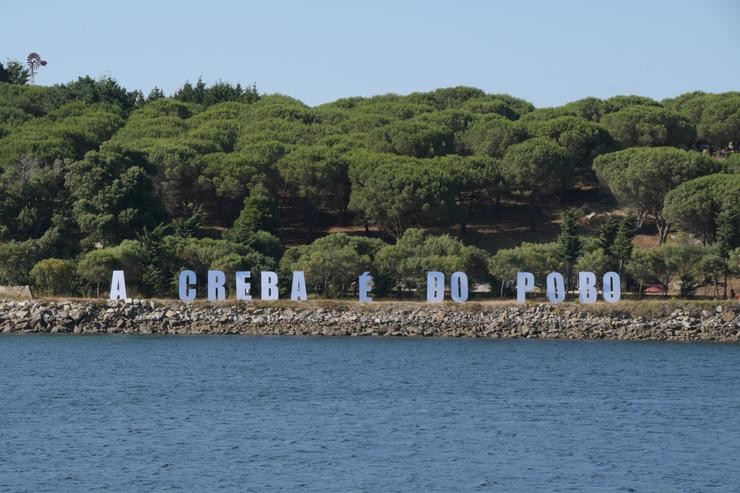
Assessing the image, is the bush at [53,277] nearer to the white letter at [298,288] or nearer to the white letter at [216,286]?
the white letter at [216,286]

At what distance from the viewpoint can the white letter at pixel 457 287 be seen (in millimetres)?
70438

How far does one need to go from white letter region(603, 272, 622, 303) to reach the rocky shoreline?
3.27 feet

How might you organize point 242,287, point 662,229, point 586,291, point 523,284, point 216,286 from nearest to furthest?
point 586,291, point 523,284, point 216,286, point 242,287, point 662,229

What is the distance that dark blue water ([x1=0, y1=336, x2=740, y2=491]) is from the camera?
34.1 m

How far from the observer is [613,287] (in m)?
69.5

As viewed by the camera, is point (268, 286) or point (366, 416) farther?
point (268, 286)

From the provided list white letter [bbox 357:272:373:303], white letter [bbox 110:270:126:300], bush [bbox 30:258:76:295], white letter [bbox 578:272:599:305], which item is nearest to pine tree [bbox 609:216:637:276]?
white letter [bbox 578:272:599:305]

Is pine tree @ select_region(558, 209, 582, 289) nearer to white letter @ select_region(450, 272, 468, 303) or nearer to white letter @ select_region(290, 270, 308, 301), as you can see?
white letter @ select_region(450, 272, 468, 303)

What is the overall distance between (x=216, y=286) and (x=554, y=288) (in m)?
17.0

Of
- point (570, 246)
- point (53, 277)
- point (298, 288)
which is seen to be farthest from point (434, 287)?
point (53, 277)

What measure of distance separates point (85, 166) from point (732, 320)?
39317mm

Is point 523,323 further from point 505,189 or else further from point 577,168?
point 577,168

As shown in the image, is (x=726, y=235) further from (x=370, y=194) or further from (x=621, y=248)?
(x=370, y=194)

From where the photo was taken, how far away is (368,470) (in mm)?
34625
